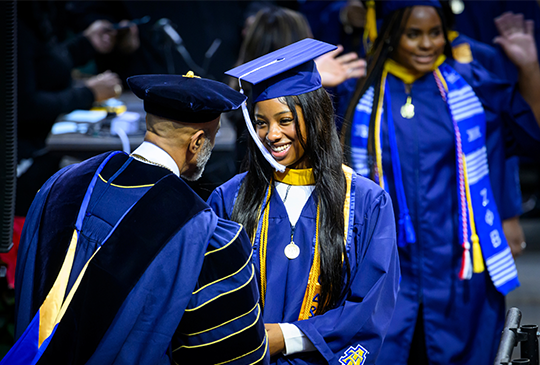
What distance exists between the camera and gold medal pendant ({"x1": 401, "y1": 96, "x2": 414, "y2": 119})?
9.17 feet

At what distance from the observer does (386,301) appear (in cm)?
203

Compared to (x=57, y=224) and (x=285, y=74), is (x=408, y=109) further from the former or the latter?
(x=57, y=224)

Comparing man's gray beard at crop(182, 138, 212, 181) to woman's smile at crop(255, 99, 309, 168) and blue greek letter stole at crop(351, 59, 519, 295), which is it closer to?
woman's smile at crop(255, 99, 309, 168)

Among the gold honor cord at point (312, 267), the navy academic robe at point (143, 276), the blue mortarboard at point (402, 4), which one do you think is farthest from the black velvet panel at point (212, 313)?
the blue mortarboard at point (402, 4)

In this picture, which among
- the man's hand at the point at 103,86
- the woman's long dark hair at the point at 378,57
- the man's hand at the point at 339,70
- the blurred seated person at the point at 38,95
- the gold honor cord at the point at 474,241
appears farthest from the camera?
the man's hand at the point at 103,86

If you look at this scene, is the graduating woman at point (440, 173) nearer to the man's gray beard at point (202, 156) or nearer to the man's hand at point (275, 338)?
the man's hand at point (275, 338)

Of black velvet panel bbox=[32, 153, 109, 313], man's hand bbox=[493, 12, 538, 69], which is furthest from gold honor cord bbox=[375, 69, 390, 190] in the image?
black velvet panel bbox=[32, 153, 109, 313]

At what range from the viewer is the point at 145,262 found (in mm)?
1541

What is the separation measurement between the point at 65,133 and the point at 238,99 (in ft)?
7.50

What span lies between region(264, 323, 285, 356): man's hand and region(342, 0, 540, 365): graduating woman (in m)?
0.87

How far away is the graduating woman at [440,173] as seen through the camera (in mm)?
2701

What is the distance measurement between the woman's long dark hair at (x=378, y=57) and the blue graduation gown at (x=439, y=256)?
156mm

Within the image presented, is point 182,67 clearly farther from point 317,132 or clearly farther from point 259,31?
point 317,132

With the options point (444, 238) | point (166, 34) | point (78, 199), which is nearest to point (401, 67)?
point (444, 238)
